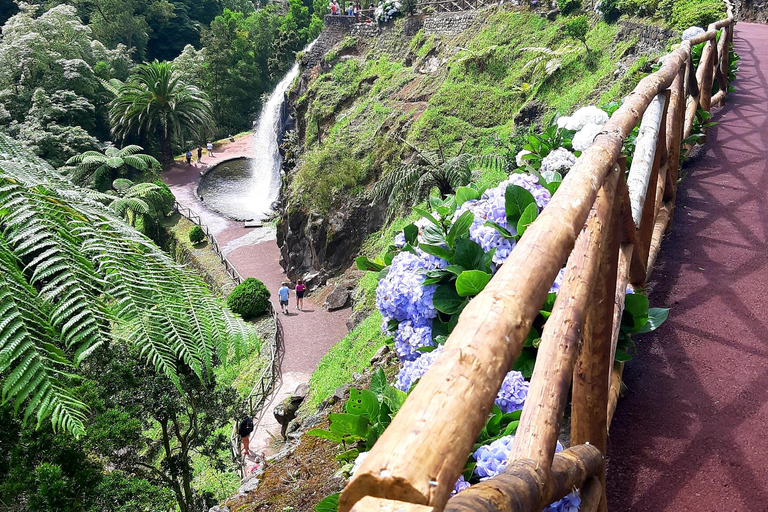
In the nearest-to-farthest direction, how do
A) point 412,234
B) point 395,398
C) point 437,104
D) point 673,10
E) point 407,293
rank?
point 395,398 < point 407,293 < point 412,234 < point 673,10 < point 437,104

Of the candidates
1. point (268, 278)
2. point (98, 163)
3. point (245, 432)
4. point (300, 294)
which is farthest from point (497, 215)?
point (98, 163)

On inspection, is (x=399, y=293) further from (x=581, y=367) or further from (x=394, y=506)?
(x=394, y=506)

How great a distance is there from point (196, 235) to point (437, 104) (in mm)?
12239

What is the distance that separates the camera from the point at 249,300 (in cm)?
1598

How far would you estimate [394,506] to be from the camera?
0.64 meters

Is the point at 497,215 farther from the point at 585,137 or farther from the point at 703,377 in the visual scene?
the point at 585,137

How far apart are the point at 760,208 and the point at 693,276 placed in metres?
1.24

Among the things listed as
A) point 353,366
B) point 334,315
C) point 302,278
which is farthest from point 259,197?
point 353,366

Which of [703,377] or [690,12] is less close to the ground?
[690,12]

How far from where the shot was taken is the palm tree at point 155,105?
97.9 ft

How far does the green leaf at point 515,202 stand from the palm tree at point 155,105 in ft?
102

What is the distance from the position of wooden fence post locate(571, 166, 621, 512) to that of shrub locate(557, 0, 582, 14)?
52.7 feet

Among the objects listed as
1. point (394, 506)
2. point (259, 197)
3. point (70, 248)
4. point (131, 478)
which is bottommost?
point (259, 197)

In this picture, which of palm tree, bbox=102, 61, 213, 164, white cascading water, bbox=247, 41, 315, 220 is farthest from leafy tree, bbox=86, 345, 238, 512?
palm tree, bbox=102, 61, 213, 164
